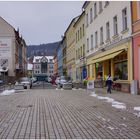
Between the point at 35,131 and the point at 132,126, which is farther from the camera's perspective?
the point at 132,126

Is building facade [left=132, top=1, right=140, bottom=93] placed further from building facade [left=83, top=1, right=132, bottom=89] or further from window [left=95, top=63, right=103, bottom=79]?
window [left=95, top=63, right=103, bottom=79]

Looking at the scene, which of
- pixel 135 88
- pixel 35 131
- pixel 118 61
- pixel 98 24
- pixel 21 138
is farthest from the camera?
pixel 98 24

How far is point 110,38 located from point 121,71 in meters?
3.86

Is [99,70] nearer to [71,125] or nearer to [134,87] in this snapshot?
[134,87]

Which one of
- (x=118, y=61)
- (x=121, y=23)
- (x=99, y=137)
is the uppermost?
(x=121, y=23)

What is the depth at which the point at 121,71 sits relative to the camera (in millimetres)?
28453

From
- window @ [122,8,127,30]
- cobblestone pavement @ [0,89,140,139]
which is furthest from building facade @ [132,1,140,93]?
cobblestone pavement @ [0,89,140,139]

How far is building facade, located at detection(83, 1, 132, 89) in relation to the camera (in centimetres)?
2602

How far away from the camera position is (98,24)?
36531 millimetres

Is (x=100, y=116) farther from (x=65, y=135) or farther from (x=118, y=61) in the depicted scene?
(x=118, y=61)

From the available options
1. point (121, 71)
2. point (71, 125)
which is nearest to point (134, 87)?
point (121, 71)

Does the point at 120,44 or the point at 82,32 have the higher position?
the point at 82,32

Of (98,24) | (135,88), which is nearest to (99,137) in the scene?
(135,88)

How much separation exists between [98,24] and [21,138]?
95.9ft
